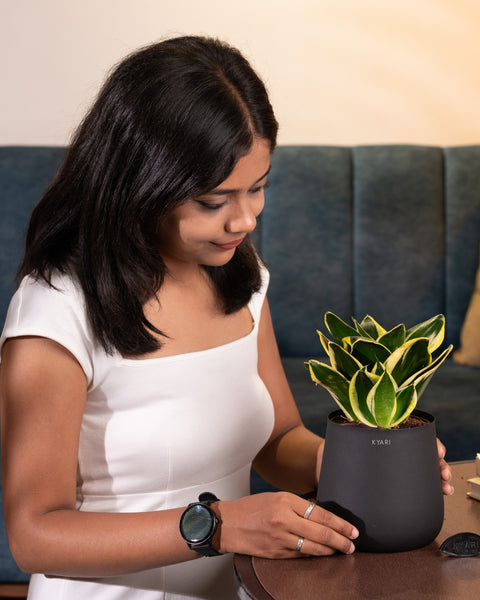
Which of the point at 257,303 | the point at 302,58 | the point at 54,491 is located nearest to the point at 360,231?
the point at 302,58

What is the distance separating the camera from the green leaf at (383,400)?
0.78 metres

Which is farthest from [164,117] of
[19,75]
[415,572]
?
[19,75]

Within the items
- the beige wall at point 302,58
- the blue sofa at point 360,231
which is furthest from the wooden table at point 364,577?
the beige wall at point 302,58

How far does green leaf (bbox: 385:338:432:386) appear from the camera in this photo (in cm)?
79

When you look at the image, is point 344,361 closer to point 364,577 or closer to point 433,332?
point 433,332

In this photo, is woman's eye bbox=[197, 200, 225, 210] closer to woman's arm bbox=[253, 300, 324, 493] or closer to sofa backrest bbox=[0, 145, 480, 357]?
woman's arm bbox=[253, 300, 324, 493]

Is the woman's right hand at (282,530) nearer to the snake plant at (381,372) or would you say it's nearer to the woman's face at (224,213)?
the snake plant at (381,372)

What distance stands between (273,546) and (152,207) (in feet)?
1.44

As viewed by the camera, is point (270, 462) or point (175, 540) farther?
point (270, 462)

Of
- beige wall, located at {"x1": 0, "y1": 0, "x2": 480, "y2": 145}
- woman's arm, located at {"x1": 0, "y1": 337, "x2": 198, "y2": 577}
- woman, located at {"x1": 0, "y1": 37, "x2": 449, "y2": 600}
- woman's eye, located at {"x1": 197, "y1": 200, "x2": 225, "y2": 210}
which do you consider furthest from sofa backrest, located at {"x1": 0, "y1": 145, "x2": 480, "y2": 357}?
woman's arm, located at {"x1": 0, "y1": 337, "x2": 198, "y2": 577}

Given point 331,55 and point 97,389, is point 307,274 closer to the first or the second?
point 331,55

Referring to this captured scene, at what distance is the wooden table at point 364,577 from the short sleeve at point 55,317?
0.32m

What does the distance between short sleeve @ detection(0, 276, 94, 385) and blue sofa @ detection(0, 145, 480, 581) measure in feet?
4.72

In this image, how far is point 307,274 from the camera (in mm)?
2443
